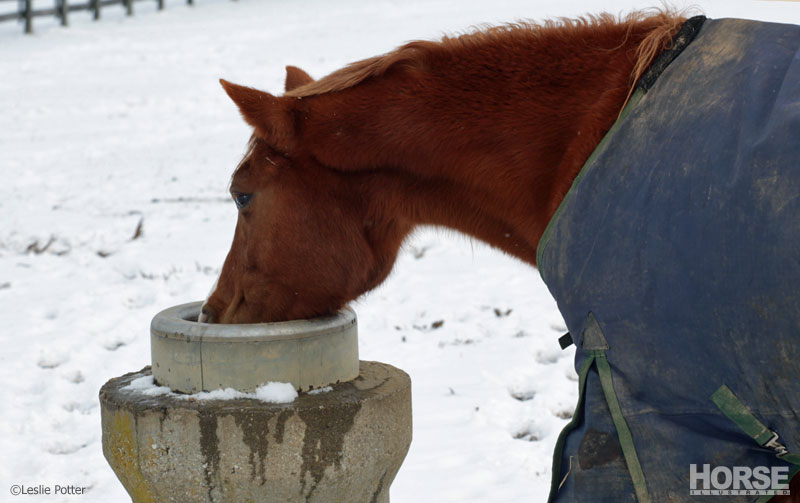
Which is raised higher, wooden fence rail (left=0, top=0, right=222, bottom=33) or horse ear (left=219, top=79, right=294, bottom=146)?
wooden fence rail (left=0, top=0, right=222, bottom=33)

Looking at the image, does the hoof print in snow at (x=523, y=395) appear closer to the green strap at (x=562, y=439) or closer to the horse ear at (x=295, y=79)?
the horse ear at (x=295, y=79)

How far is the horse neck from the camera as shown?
1925 millimetres

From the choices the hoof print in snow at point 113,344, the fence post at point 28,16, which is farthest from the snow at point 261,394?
the fence post at point 28,16

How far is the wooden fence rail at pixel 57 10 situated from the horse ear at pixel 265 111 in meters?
17.9

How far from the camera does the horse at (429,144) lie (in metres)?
1.94

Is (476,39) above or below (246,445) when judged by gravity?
above

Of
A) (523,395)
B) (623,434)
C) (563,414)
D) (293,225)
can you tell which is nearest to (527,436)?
(563,414)

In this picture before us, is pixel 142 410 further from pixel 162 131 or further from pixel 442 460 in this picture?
pixel 162 131

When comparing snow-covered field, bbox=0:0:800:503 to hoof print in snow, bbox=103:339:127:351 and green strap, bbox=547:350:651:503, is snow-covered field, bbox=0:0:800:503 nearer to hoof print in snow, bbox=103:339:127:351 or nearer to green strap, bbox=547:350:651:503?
hoof print in snow, bbox=103:339:127:351

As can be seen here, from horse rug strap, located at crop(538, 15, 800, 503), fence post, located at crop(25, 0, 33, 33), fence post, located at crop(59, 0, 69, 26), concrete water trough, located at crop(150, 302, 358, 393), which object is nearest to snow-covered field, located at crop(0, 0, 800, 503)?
concrete water trough, located at crop(150, 302, 358, 393)

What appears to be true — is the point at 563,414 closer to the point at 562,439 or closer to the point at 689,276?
the point at 562,439

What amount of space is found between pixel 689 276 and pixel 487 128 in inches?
25.8

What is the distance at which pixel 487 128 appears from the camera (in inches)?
79.3

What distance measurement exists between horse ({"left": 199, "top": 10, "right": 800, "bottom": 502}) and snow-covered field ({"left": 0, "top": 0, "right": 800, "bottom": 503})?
0.24 m
